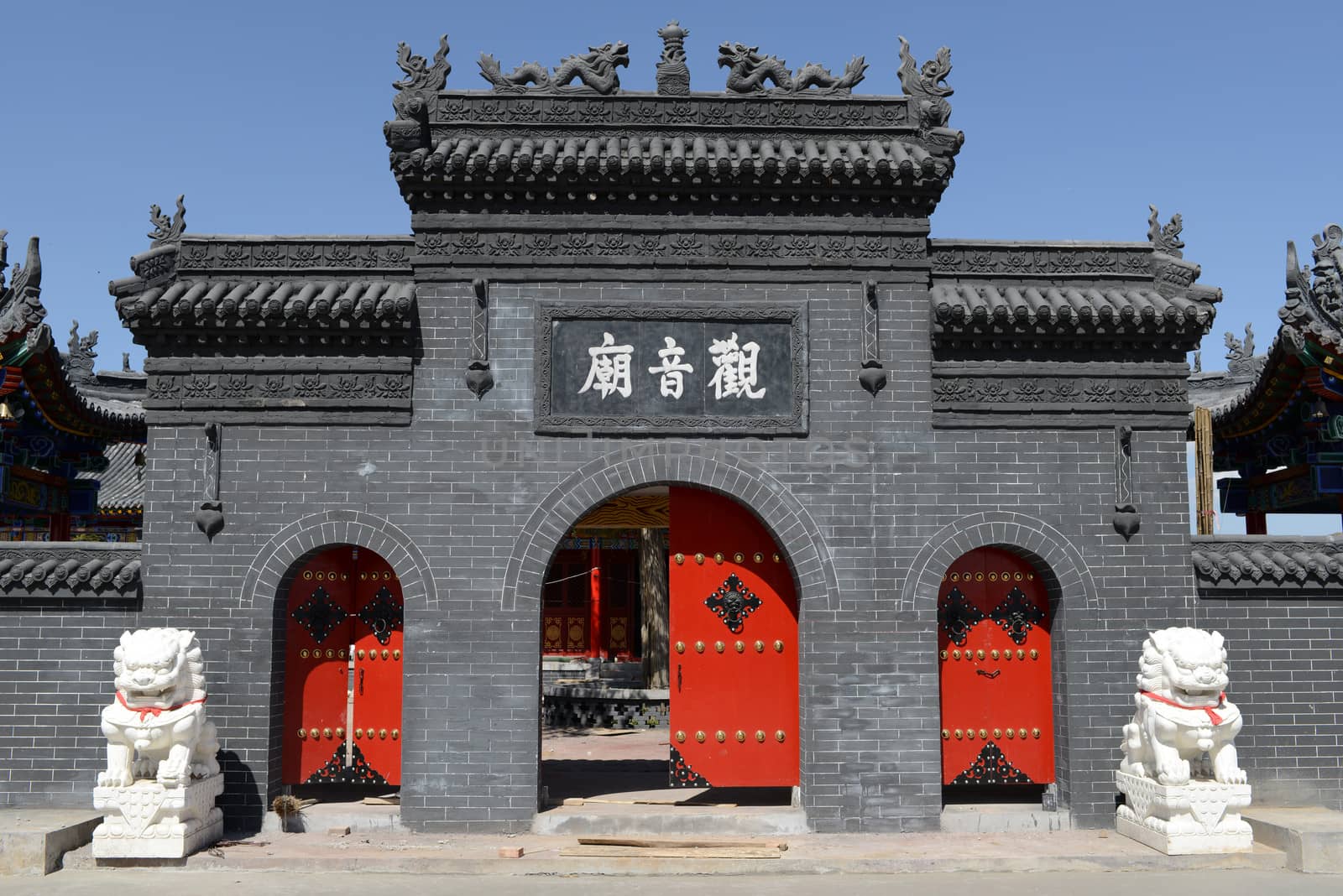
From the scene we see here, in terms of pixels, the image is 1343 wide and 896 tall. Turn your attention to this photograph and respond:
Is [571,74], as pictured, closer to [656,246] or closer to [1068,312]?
[656,246]

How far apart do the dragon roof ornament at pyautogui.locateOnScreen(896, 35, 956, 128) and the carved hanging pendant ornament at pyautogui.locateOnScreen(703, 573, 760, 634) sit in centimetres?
440

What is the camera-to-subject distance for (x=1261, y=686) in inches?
364

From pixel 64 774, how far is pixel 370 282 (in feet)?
15.5

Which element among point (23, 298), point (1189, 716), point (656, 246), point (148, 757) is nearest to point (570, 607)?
point (23, 298)

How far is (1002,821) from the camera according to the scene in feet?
30.0

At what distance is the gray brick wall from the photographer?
29.5 feet

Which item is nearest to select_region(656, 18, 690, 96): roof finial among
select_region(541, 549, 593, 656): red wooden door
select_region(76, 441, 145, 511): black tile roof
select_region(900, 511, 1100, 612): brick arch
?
select_region(900, 511, 1100, 612): brick arch

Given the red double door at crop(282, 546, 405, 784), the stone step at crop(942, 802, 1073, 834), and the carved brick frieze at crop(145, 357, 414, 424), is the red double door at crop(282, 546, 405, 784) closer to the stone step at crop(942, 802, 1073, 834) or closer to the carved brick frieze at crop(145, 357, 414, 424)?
the carved brick frieze at crop(145, 357, 414, 424)

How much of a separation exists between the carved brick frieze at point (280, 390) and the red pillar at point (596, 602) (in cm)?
1482

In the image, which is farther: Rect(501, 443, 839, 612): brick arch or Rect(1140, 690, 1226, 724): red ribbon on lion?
Rect(501, 443, 839, 612): brick arch

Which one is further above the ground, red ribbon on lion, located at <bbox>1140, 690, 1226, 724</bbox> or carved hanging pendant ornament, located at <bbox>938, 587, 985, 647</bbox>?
carved hanging pendant ornament, located at <bbox>938, 587, 985, 647</bbox>

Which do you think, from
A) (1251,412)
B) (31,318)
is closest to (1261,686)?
(1251,412)

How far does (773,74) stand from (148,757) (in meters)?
7.63

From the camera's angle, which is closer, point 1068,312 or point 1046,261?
point 1068,312
